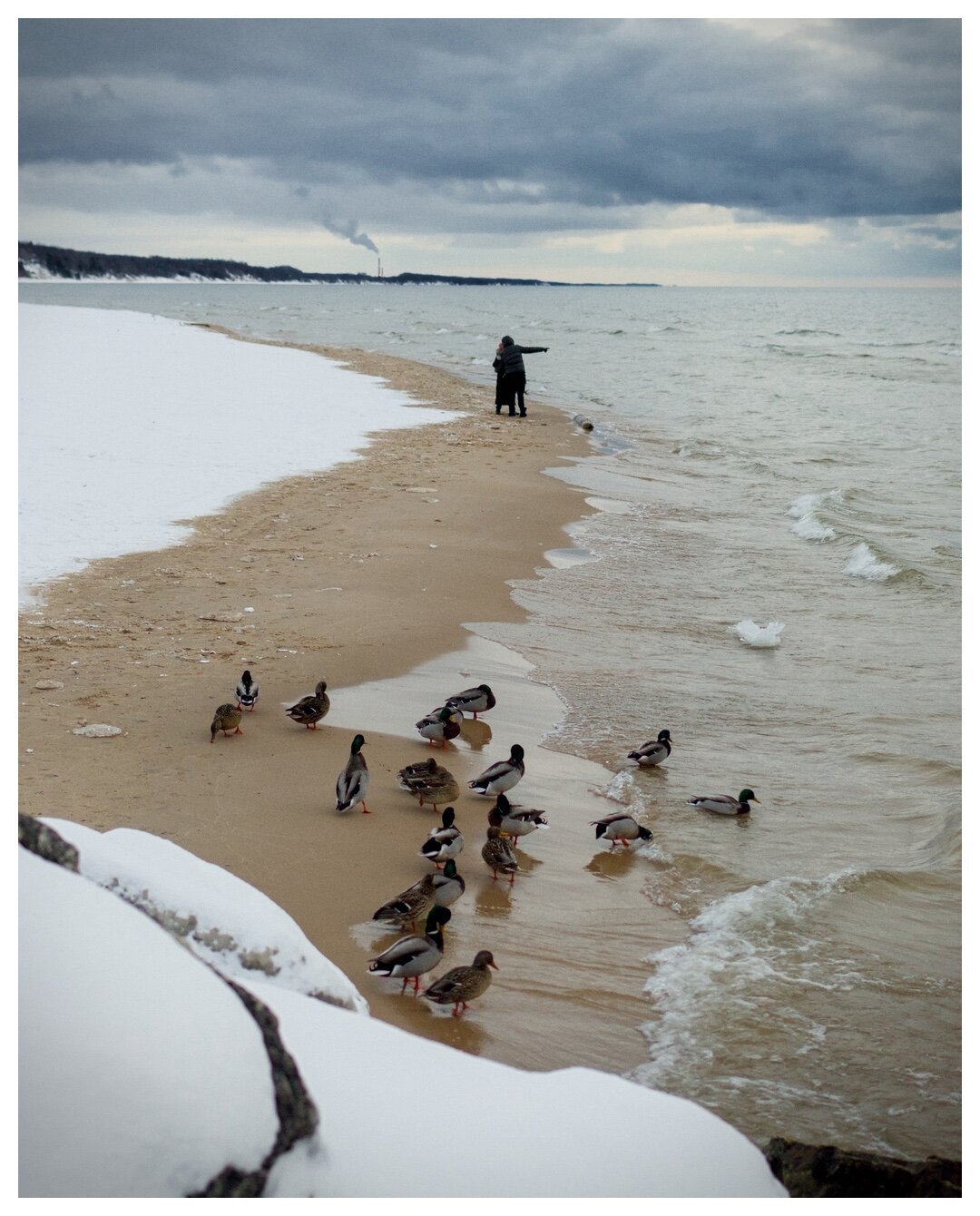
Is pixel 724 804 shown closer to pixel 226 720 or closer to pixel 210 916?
pixel 226 720

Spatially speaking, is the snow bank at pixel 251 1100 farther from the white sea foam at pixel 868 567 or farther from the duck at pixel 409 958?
the white sea foam at pixel 868 567

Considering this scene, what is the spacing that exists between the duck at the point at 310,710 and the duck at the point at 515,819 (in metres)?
1.74

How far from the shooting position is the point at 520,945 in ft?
19.3

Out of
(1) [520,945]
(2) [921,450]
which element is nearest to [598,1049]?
(1) [520,945]

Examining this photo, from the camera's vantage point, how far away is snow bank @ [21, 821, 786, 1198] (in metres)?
2.68

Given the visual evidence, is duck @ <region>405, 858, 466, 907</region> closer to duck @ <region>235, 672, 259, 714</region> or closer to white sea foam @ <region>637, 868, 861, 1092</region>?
white sea foam @ <region>637, 868, 861, 1092</region>

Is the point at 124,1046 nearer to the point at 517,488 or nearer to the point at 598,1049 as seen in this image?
the point at 598,1049

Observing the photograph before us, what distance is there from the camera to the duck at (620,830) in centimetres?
693

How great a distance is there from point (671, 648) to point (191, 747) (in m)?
5.21

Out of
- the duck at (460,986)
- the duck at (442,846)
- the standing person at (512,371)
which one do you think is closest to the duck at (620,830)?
the duck at (442,846)

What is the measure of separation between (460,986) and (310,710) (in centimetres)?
328

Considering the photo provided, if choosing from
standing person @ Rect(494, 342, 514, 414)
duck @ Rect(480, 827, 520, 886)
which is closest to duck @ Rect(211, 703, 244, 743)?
duck @ Rect(480, 827, 520, 886)

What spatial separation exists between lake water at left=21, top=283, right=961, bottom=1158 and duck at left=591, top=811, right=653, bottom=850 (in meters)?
0.16

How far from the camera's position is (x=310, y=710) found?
317 inches
